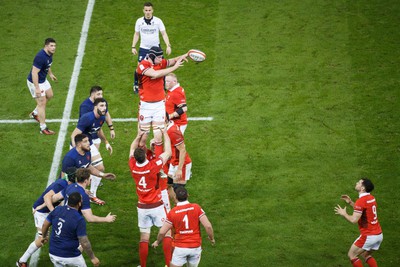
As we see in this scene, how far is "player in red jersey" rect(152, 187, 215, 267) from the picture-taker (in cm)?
1267

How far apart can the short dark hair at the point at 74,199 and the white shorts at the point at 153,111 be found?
151 inches

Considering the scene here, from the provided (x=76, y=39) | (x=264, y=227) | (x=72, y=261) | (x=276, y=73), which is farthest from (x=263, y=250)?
(x=76, y=39)

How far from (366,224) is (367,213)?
211 mm

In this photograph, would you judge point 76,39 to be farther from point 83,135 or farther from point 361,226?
point 361,226

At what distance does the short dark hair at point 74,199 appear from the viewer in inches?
492

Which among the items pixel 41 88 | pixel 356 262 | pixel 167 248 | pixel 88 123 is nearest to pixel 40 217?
pixel 167 248

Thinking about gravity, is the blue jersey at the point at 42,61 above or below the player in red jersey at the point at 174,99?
above

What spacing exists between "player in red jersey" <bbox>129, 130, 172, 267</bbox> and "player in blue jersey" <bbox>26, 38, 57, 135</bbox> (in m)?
5.09

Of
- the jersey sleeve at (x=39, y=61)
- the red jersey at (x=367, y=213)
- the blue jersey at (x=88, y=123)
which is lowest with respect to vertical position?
the red jersey at (x=367, y=213)

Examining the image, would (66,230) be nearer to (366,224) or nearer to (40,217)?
(40,217)

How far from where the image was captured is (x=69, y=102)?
19.5 meters

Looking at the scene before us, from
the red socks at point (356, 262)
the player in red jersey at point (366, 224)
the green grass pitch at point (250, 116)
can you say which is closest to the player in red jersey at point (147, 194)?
the green grass pitch at point (250, 116)

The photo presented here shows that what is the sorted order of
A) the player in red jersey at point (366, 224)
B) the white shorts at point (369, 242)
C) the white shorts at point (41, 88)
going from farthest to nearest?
the white shorts at point (41, 88) → the white shorts at point (369, 242) → the player in red jersey at point (366, 224)

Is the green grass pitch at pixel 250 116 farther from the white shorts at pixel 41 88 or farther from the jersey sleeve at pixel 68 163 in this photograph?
the jersey sleeve at pixel 68 163
